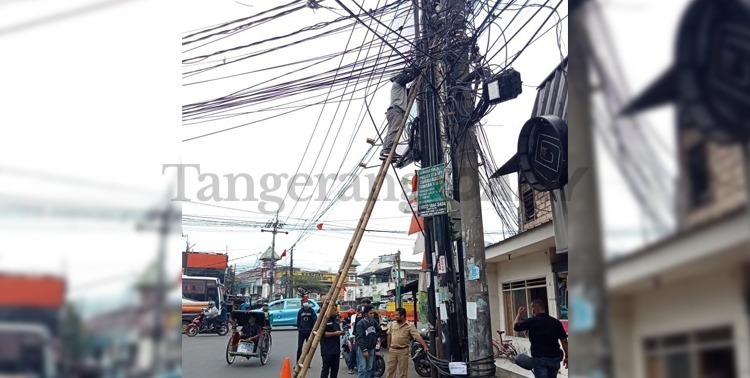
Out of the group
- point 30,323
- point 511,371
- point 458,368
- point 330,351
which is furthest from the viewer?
point 511,371

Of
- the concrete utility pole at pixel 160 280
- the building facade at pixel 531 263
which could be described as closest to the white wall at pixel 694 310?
the concrete utility pole at pixel 160 280

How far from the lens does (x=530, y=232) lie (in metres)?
8.16

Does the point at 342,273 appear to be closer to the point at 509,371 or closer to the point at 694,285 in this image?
the point at 509,371

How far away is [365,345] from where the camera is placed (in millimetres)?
8086

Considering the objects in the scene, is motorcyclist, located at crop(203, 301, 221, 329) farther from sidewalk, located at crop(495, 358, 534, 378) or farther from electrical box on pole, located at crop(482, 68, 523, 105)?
electrical box on pole, located at crop(482, 68, 523, 105)

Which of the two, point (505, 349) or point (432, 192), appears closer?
point (432, 192)

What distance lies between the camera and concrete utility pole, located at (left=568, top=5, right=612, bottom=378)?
0.58 m

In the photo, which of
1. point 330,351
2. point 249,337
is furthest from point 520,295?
point 249,337

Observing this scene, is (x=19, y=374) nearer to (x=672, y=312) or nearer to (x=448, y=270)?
(x=672, y=312)

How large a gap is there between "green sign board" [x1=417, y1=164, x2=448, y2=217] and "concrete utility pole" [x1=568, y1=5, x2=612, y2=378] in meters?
5.34

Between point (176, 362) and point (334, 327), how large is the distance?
8045mm

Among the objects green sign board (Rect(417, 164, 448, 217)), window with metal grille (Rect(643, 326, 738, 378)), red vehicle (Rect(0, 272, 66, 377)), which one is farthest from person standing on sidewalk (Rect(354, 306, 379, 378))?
window with metal grille (Rect(643, 326, 738, 378))

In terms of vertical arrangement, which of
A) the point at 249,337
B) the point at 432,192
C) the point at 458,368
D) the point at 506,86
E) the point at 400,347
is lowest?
the point at 249,337

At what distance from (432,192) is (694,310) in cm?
561
